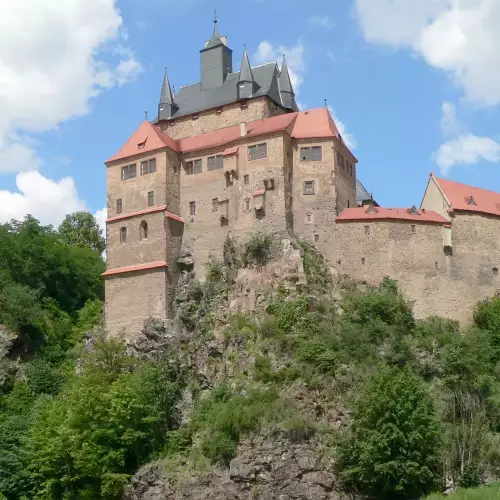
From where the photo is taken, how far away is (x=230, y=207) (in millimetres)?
61750

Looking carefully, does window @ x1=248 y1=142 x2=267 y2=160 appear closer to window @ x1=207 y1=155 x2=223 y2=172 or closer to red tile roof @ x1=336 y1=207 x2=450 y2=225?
window @ x1=207 y1=155 x2=223 y2=172

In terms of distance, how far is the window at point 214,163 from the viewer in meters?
63.3

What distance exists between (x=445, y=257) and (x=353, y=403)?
14727 millimetres

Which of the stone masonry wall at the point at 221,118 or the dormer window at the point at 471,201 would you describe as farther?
the stone masonry wall at the point at 221,118

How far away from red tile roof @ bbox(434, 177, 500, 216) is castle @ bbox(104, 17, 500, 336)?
0.10 meters

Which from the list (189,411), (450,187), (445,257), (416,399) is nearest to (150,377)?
(189,411)

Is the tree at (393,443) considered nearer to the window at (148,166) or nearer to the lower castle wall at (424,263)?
the lower castle wall at (424,263)

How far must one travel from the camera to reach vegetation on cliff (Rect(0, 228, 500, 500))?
47.3 meters

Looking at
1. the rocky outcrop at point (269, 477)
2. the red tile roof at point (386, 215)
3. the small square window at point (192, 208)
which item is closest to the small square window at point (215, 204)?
the small square window at point (192, 208)

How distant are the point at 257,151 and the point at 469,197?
14446mm

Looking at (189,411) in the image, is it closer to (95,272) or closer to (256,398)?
(256,398)

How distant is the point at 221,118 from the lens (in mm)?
66812

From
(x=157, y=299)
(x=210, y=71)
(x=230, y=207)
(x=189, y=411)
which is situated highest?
(x=210, y=71)

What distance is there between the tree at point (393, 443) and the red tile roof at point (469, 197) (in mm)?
18067
